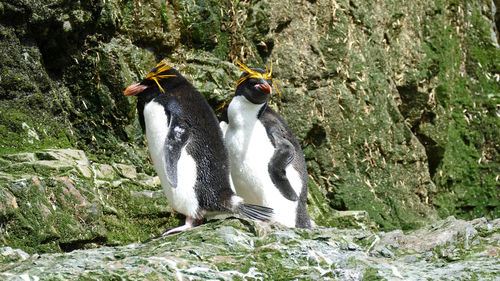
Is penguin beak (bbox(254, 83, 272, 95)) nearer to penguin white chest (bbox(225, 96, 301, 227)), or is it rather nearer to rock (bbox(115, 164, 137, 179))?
penguin white chest (bbox(225, 96, 301, 227))

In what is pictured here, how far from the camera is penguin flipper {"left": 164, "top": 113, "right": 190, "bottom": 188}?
4.40 metres

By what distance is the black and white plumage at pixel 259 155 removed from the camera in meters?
5.16

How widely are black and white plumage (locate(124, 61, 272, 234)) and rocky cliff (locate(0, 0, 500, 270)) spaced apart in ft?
2.79

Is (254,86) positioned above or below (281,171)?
above

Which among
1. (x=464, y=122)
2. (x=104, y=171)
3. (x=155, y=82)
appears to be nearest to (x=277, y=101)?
(x=104, y=171)

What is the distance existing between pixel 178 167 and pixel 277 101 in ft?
8.94

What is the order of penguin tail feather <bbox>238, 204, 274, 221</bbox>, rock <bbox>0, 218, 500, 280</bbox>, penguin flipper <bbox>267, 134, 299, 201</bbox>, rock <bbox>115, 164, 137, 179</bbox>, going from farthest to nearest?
rock <bbox>115, 164, 137, 179</bbox>
penguin flipper <bbox>267, 134, 299, 201</bbox>
penguin tail feather <bbox>238, 204, 274, 221</bbox>
rock <bbox>0, 218, 500, 280</bbox>

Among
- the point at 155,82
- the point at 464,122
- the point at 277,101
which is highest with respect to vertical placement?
the point at 464,122

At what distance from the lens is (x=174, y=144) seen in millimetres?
4465

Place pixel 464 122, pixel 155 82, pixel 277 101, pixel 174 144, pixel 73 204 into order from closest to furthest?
pixel 174 144 < pixel 155 82 < pixel 73 204 < pixel 277 101 < pixel 464 122

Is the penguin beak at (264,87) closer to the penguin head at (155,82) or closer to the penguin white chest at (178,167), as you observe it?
the penguin head at (155,82)

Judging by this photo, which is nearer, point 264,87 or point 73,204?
point 73,204

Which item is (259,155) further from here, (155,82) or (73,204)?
(73,204)

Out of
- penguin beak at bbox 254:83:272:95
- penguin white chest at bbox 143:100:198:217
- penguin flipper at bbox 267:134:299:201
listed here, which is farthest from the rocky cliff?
penguin beak at bbox 254:83:272:95
